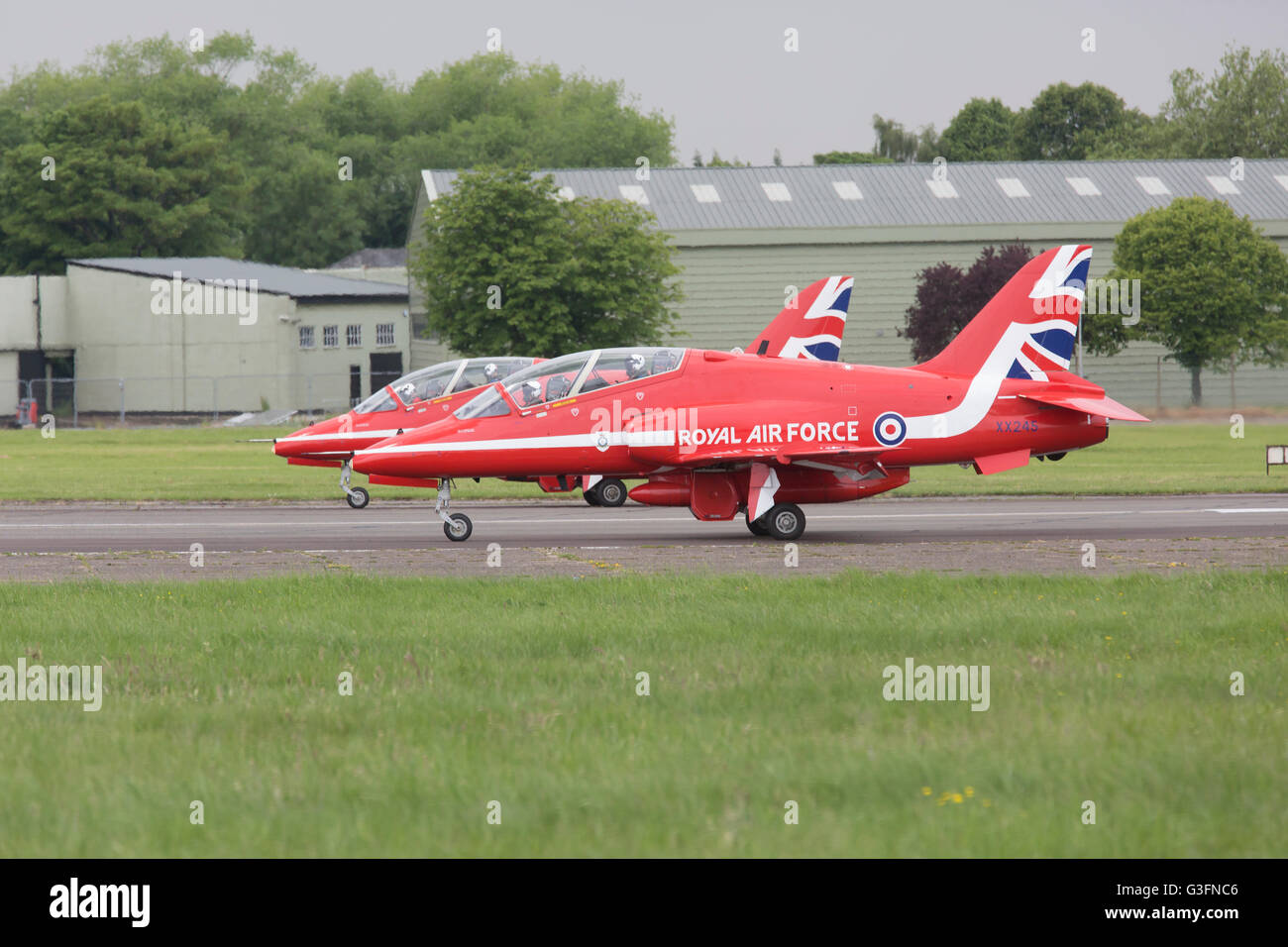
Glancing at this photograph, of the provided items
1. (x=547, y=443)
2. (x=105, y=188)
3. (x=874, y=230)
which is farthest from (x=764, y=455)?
(x=105, y=188)

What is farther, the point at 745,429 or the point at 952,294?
the point at 952,294

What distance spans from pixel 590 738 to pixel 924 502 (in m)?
Result: 18.8

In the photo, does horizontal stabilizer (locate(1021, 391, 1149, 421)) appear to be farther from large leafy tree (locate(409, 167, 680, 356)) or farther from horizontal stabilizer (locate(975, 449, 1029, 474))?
large leafy tree (locate(409, 167, 680, 356))

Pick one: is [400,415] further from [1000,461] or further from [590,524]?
[1000,461]

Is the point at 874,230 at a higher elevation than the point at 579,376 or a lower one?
higher

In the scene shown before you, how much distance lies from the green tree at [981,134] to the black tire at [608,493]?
90.6 metres

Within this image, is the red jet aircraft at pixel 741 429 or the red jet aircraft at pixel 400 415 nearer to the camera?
the red jet aircraft at pixel 741 429

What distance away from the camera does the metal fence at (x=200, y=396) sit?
63844mm

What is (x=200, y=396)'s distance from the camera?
211ft

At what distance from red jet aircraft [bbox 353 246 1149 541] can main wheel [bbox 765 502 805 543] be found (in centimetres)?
2

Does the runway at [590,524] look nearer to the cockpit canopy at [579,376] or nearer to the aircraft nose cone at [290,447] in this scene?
the aircraft nose cone at [290,447]

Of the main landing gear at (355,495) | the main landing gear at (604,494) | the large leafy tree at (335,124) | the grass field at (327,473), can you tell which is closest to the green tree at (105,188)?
the large leafy tree at (335,124)

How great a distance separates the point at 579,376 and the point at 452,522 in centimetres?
238
